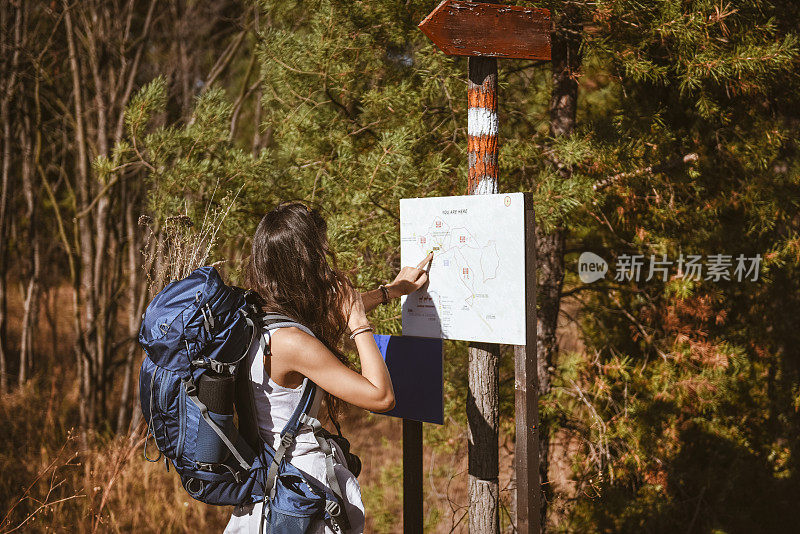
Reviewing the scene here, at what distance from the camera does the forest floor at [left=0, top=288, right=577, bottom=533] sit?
12.3 ft

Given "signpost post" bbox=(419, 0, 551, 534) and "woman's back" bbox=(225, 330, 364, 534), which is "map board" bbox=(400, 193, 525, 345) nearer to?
"signpost post" bbox=(419, 0, 551, 534)

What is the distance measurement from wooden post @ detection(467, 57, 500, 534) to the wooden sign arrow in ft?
0.33

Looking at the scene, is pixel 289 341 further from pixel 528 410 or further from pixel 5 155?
pixel 5 155

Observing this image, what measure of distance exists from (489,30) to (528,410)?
53.4 inches

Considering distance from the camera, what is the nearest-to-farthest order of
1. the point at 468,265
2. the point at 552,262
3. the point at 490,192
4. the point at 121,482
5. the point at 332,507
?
1. the point at 332,507
2. the point at 468,265
3. the point at 490,192
4. the point at 552,262
5. the point at 121,482

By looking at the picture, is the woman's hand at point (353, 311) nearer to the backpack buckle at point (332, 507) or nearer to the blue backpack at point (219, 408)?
the blue backpack at point (219, 408)

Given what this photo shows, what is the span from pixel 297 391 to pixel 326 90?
6.32ft

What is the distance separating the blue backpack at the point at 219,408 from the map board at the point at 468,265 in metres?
0.73

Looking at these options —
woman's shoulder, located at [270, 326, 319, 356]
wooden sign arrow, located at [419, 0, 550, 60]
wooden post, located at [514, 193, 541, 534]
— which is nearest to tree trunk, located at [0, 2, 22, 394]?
wooden sign arrow, located at [419, 0, 550, 60]

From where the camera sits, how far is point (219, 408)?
67.0 inches

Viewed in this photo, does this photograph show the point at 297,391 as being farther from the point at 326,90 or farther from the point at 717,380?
the point at 717,380

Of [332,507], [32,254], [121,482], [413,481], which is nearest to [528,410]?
[413,481]

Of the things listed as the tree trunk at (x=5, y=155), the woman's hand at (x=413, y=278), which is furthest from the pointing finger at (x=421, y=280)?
the tree trunk at (x=5, y=155)

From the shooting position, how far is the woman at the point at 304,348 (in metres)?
1.75
